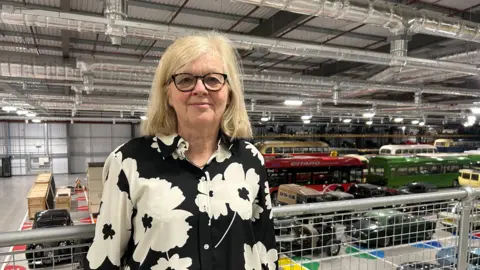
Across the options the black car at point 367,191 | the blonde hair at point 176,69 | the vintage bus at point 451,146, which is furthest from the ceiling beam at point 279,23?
the vintage bus at point 451,146

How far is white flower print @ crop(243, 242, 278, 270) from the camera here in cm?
157

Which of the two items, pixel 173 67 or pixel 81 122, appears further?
pixel 81 122

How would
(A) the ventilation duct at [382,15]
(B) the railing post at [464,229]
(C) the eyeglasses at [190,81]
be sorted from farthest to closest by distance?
1. (A) the ventilation duct at [382,15]
2. (B) the railing post at [464,229]
3. (C) the eyeglasses at [190,81]

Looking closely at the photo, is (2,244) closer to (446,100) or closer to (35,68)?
(35,68)

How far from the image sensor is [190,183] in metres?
1.48

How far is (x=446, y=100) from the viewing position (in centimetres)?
2245

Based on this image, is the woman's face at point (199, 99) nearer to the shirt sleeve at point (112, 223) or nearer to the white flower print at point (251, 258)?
the shirt sleeve at point (112, 223)

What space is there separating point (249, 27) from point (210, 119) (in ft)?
22.8

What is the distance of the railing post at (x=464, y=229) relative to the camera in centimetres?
272

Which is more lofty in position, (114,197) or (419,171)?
(114,197)

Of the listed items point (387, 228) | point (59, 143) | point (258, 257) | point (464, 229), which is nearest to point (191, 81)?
point (258, 257)

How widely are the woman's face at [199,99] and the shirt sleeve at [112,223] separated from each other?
38 cm

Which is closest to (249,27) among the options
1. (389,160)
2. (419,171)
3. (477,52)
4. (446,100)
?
(477,52)

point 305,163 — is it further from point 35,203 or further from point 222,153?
point 222,153
